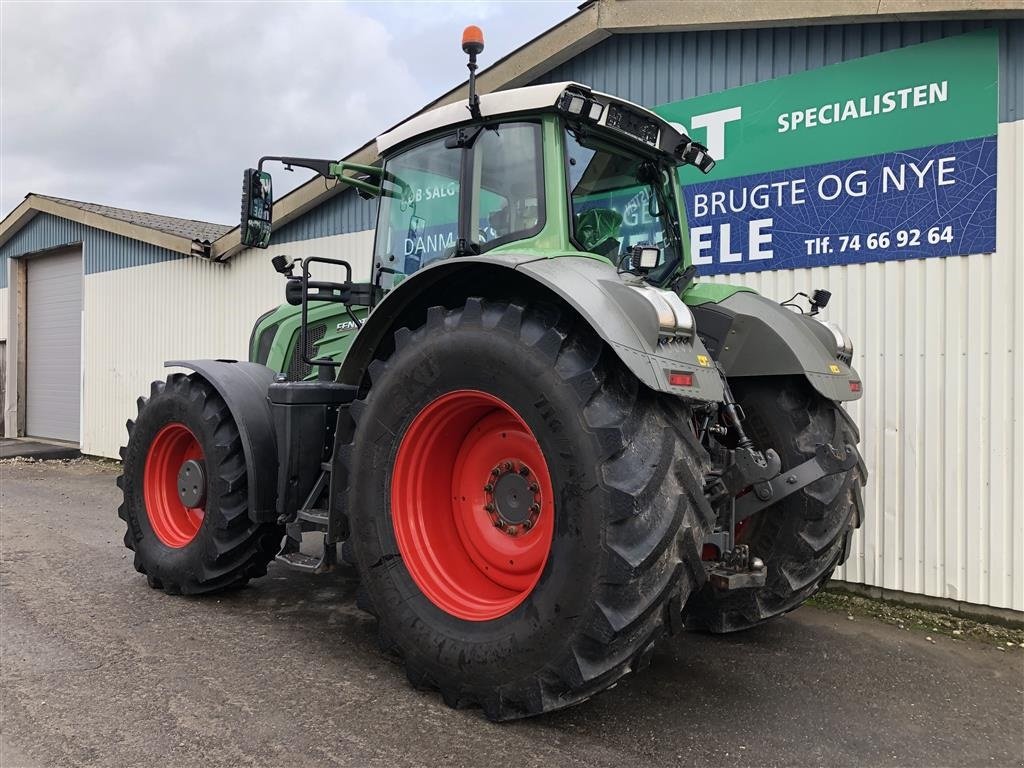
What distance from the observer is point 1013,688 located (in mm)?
3688

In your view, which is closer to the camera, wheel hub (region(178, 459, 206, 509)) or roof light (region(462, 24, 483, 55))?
roof light (region(462, 24, 483, 55))

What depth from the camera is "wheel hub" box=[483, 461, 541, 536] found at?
124 inches

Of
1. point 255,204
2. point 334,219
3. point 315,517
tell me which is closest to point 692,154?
point 255,204

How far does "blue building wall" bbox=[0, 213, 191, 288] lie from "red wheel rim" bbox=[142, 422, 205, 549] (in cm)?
712

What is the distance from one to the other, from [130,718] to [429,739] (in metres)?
1.20

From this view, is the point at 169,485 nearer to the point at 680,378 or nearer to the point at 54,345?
the point at 680,378

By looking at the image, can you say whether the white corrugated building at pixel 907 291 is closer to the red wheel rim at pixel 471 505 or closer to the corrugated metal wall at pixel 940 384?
the corrugated metal wall at pixel 940 384

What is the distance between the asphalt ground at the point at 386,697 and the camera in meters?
2.79

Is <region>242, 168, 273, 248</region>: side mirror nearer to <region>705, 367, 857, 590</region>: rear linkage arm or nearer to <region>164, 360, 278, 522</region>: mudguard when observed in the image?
<region>164, 360, 278, 522</region>: mudguard

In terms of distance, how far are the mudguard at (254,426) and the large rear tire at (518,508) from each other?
1004 millimetres

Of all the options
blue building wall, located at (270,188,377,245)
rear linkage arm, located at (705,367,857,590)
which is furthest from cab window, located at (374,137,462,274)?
Result: blue building wall, located at (270,188,377,245)

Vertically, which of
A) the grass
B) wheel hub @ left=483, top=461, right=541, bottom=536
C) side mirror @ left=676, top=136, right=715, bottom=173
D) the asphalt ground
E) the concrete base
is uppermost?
side mirror @ left=676, top=136, right=715, bottom=173

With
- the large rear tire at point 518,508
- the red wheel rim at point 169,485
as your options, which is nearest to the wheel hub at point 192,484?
the red wheel rim at point 169,485

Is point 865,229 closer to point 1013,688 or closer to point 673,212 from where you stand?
point 673,212
